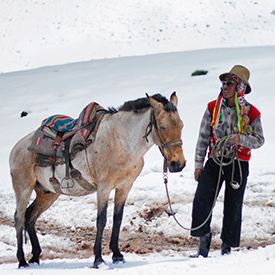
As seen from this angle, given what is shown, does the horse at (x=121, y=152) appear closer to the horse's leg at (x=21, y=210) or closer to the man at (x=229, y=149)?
the horse's leg at (x=21, y=210)

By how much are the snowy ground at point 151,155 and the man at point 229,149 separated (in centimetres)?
37

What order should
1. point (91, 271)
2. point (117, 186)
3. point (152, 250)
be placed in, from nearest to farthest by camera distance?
point (91, 271) < point (117, 186) < point (152, 250)

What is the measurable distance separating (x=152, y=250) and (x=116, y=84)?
945 centimetres

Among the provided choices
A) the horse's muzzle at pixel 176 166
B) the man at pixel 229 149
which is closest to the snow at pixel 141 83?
the man at pixel 229 149

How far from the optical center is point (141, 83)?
557 inches

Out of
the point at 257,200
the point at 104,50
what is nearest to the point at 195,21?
the point at 104,50

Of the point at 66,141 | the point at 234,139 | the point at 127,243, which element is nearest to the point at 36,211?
the point at 66,141

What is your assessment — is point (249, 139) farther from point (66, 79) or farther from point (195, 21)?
point (195, 21)

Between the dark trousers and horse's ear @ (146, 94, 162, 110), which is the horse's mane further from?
the dark trousers

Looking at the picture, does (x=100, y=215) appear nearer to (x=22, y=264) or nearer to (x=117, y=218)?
(x=117, y=218)

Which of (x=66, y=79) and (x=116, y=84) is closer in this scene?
(x=116, y=84)

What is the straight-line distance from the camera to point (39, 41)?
2459 cm

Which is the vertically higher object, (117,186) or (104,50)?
(104,50)

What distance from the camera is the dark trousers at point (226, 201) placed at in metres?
4.51
